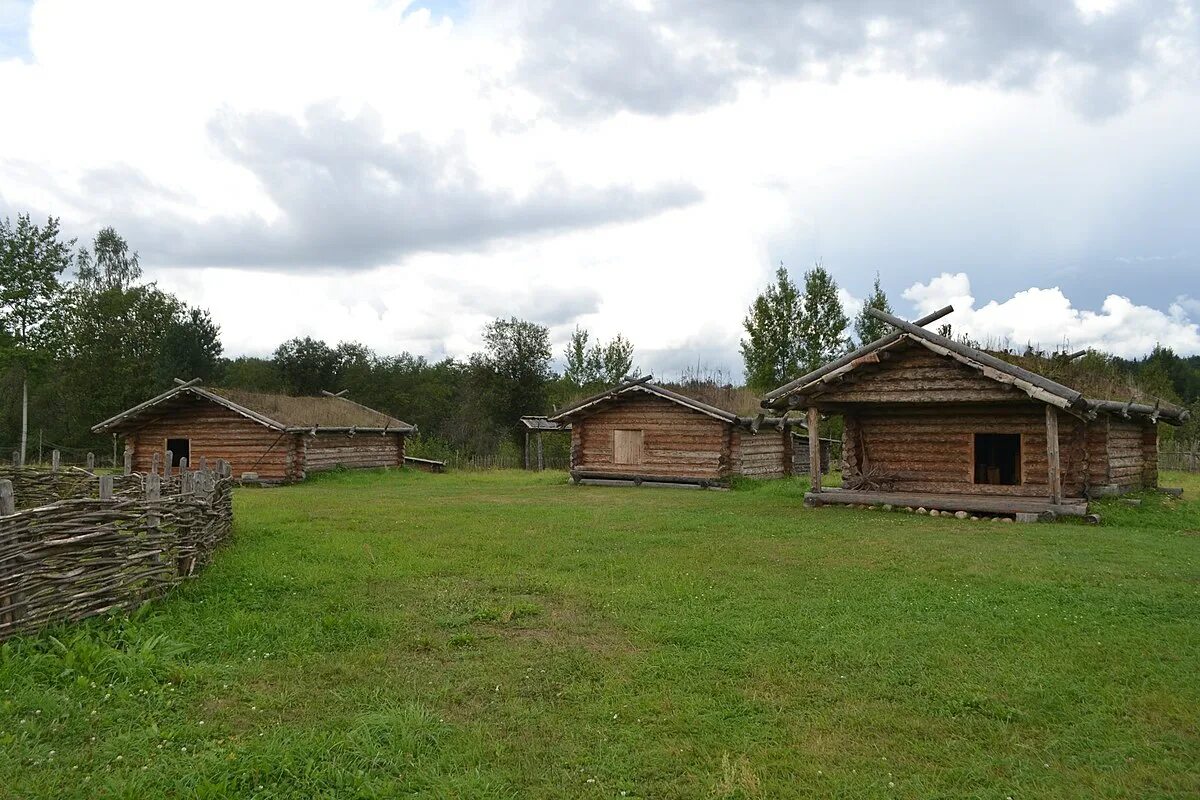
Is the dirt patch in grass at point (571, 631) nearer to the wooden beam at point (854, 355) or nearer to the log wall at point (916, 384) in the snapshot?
the wooden beam at point (854, 355)

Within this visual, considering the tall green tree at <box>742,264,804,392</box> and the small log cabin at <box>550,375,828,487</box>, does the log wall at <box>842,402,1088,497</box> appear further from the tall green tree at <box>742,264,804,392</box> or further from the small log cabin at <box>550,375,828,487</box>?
the tall green tree at <box>742,264,804,392</box>

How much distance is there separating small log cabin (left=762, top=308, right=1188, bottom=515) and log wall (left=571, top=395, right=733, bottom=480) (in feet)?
20.7

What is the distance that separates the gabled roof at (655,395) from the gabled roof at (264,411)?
919 cm

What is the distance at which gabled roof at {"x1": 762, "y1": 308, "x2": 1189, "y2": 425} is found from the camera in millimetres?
15922

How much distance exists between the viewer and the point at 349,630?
24.8ft

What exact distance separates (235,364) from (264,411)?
43518mm

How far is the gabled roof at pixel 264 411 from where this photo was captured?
28.5 m

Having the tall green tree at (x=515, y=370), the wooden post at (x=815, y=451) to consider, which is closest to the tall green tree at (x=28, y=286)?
the tall green tree at (x=515, y=370)

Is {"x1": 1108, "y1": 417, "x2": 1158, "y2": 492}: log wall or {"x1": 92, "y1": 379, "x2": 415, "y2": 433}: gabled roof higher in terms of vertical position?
{"x1": 92, "y1": 379, "x2": 415, "y2": 433}: gabled roof

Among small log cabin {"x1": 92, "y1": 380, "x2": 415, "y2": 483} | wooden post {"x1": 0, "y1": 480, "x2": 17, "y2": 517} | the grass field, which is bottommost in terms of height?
the grass field

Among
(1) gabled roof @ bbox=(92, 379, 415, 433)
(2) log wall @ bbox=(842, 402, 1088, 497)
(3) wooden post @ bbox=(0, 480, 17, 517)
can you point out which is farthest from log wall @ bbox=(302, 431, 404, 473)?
(3) wooden post @ bbox=(0, 480, 17, 517)

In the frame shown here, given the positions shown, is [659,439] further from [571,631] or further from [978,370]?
[571,631]

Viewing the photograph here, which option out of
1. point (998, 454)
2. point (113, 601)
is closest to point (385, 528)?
point (113, 601)

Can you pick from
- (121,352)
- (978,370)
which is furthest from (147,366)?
(978,370)
